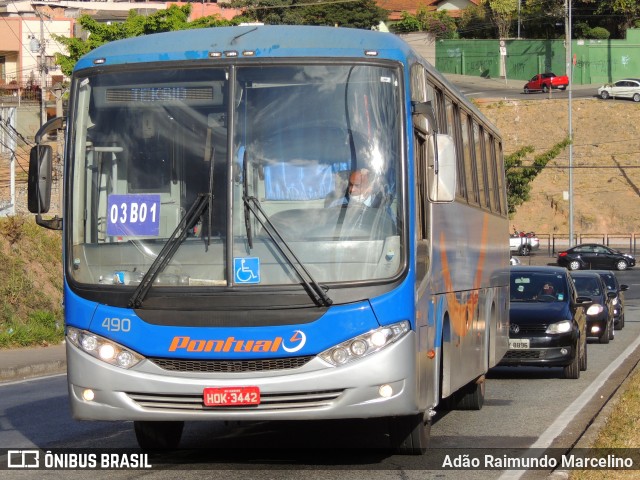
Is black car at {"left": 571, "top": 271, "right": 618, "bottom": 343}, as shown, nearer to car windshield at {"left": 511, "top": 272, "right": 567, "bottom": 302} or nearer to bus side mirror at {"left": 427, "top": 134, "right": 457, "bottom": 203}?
car windshield at {"left": 511, "top": 272, "right": 567, "bottom": 302}

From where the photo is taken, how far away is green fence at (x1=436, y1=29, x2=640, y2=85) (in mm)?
86875

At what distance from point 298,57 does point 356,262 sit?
1.66 metres

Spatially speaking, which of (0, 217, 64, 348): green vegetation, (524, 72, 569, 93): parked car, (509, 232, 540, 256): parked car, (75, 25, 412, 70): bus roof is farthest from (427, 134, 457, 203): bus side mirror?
(524, 72, 569, 93): parked car

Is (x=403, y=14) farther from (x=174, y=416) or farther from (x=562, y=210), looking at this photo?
(x=174, y=416)

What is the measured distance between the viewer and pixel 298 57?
8.82 meters

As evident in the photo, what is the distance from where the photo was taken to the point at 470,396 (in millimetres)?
13461

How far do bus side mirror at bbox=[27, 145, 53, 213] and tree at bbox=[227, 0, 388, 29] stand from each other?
71.1 metres

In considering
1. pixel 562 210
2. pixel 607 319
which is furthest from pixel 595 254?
pixel 607 319

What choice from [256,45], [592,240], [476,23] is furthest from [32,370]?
[476,23]

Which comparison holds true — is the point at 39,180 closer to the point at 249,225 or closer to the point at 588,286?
the point at 249,225

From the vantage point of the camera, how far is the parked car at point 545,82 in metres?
82.4

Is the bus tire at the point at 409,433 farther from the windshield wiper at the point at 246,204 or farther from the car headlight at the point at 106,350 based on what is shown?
the car headlight at the point at 106,350

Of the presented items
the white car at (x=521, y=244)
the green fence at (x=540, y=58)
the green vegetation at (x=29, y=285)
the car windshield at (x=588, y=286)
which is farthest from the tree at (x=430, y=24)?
the car windshield at (x=588, y=286)

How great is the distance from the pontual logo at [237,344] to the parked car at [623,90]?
2901 inches
